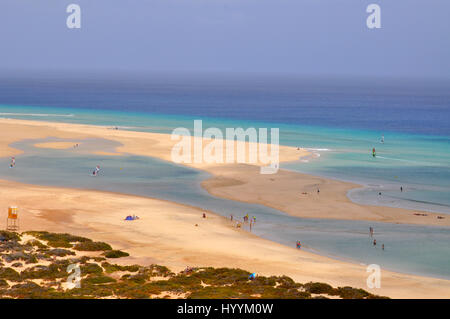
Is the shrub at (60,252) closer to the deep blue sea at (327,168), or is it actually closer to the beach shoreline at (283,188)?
the deep blue sea at (327,168)

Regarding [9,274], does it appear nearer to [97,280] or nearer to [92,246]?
[97,280]

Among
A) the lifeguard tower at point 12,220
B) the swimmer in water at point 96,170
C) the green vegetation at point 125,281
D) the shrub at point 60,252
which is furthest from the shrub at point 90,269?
Answer: the swimmer in water at point 96,170

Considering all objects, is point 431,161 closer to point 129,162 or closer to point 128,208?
point 129,162

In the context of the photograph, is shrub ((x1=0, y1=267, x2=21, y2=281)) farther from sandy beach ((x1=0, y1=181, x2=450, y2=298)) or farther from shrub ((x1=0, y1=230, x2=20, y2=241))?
shrub ((x1=0, y1=230, x2=20, y2=241))

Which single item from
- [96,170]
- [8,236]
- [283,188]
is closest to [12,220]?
[8,236]

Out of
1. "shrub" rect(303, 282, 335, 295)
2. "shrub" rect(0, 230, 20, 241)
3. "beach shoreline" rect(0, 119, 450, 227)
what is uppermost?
"beach shoreline" rect(0, 119, 450, 227)

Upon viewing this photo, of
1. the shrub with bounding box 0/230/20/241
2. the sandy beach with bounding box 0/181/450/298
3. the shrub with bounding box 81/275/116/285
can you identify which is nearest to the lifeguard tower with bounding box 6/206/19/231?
the sandy beach with bounding box 0/181/450/298
